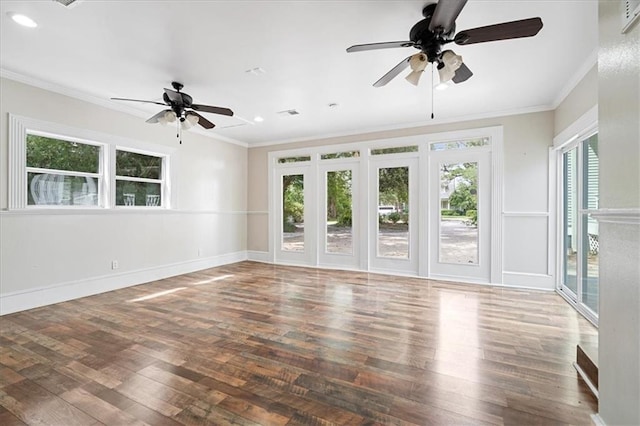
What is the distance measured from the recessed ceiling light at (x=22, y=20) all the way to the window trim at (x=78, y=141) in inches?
61.3

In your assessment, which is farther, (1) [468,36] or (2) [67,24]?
(2) [67,24]

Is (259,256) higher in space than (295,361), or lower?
higher

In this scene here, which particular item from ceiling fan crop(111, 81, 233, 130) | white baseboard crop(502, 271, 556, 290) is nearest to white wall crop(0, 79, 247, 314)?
ceiling fan crop(111, 81, 233, 130)


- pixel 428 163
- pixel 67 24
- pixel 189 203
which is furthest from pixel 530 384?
pixel 189 203

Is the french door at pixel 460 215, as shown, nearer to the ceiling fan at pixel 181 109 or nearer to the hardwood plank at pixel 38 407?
the ceiling fan at pixel 181 109

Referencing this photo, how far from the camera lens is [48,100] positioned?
3881 millimetres

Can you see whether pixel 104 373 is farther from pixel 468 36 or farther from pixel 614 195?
pixel 468 36

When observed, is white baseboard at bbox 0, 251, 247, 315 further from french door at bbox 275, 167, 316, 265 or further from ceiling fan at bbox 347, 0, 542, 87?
ceiling fan at bbox 347, 0, 542, 87

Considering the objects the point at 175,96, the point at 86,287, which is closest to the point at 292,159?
the point at 175,96

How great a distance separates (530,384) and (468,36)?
8.12 feet

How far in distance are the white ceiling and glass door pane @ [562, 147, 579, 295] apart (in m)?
0.94

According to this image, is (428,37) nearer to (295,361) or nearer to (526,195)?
(295,361)

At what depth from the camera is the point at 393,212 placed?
224 inches

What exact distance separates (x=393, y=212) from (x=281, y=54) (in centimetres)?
353
